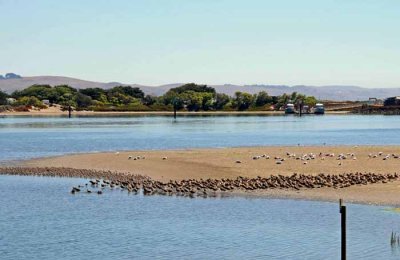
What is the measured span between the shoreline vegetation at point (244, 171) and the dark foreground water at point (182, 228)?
239cm

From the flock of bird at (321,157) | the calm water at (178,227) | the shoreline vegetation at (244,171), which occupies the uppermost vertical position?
the flock of bird at (321,157)

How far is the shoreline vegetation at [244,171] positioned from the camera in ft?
130

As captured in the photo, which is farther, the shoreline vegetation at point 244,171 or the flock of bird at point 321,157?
the flock of bird at point 321,157

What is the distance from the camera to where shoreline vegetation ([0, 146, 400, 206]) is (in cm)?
3956

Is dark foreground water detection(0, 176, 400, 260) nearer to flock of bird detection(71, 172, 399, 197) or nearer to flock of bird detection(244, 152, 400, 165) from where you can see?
flock of bird detection(71, 172, 399, 197)

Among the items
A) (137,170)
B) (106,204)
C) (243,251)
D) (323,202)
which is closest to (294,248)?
(243,251)

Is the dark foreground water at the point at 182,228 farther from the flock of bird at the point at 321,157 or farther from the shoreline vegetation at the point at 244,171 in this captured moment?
the flock of bird at the point at 321,157

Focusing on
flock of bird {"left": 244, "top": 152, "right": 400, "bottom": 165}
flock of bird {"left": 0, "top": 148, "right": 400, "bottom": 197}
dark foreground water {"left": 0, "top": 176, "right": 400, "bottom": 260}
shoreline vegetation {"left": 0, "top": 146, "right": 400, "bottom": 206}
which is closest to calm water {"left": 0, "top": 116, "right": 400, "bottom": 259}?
dark foreground water {"left": 0, "top": 176, "right": 400, "bottom": 260}

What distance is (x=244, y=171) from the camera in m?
48.5

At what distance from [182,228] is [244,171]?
59.8ft

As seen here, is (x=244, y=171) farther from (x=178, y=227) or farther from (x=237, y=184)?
(x=178, y=227)

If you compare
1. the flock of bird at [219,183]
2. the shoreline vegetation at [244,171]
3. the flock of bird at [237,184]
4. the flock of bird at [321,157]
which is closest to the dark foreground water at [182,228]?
the flock of bird at [237,184]

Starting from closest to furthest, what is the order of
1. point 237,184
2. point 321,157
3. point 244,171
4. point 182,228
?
1. point 182,228
2. point 237,184
3. point 244,171
4. point 321,157

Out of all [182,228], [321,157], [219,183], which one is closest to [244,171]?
[219,183]
